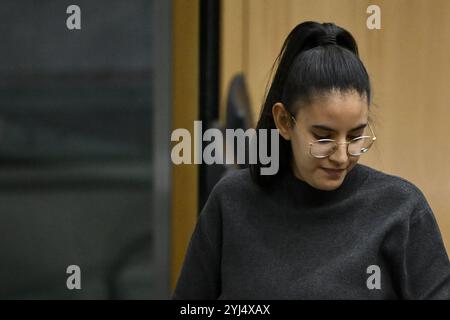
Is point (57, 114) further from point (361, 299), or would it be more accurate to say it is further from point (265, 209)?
point (361, 299)

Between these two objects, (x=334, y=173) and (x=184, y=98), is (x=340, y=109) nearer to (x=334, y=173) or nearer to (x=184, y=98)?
(x=334, y=173)

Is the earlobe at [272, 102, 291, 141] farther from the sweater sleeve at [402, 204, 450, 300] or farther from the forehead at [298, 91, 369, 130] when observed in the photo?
the sweater sleeve at [402, 204, 450, 300]

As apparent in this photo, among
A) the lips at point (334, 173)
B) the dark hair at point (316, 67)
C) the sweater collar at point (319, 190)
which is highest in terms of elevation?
the dark hair at point (316, 67)

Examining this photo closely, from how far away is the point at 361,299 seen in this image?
92 cm

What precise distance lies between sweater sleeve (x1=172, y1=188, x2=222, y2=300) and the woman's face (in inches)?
6.7

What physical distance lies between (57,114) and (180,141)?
1.12 feet

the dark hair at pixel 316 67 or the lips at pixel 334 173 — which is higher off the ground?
the dark hair at pixel 316 67

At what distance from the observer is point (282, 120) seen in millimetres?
994

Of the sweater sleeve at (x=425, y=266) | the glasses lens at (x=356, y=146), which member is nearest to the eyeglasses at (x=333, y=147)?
the glasses lens at (x=356, y=146)

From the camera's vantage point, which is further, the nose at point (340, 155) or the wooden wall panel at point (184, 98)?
the wooden wall panel at point (184, 98)

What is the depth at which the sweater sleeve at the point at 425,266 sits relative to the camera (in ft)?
2.94

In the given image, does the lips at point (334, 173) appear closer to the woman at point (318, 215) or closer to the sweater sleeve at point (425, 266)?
the woman at point (318, 215)

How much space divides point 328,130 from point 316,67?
0.09 metres
